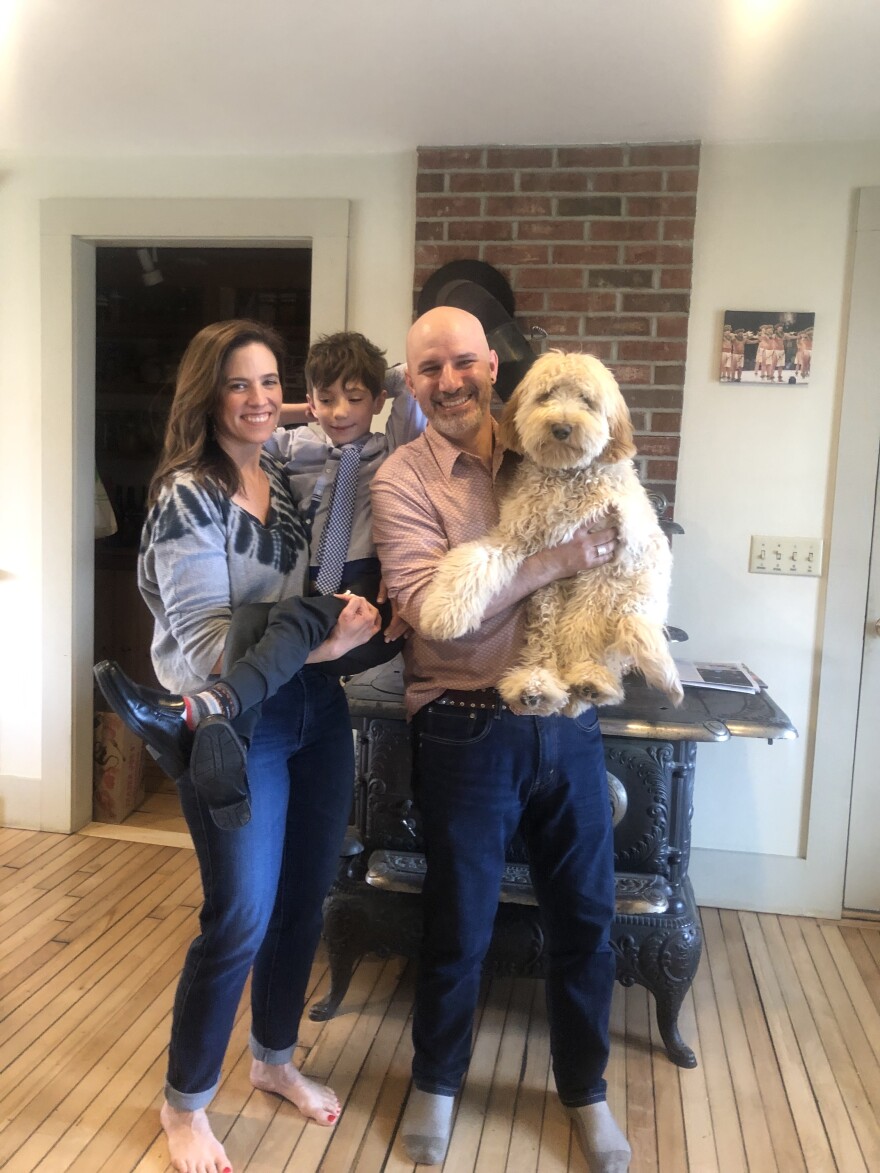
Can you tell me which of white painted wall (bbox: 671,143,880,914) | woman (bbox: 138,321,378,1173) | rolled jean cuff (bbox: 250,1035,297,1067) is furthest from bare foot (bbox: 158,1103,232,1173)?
white painted wall (bbox: 671,143,880,914)

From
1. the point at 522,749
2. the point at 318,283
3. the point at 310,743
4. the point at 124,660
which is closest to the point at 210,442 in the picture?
the point at 310,743

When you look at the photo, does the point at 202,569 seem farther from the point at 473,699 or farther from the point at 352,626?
the point at 473,699

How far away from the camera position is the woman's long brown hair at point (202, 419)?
140cm

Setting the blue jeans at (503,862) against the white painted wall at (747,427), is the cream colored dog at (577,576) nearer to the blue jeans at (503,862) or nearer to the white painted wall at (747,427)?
the blue jeans at (503,862)

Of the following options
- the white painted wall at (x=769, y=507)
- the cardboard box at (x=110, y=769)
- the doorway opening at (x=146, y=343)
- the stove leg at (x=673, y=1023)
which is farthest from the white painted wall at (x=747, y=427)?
the cardboard box at (x=110, y=769)

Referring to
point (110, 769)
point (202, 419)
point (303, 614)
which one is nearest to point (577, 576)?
point (303, 614)

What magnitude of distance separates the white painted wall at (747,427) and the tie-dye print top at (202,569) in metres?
1.30

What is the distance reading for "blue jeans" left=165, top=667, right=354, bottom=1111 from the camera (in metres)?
1.40

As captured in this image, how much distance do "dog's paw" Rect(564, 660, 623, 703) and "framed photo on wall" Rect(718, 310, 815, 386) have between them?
1.36m

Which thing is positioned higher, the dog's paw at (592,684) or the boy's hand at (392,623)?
the boy's hand at (392,623)

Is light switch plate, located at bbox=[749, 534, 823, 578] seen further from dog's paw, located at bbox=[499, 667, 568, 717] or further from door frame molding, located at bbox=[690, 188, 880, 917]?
dog's paw, located at bbox=[499, 667, 568, 717]

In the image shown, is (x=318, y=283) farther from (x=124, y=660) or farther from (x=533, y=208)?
(x=124, y=660)

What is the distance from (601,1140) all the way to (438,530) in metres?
1.17

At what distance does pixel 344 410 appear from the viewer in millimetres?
1608
